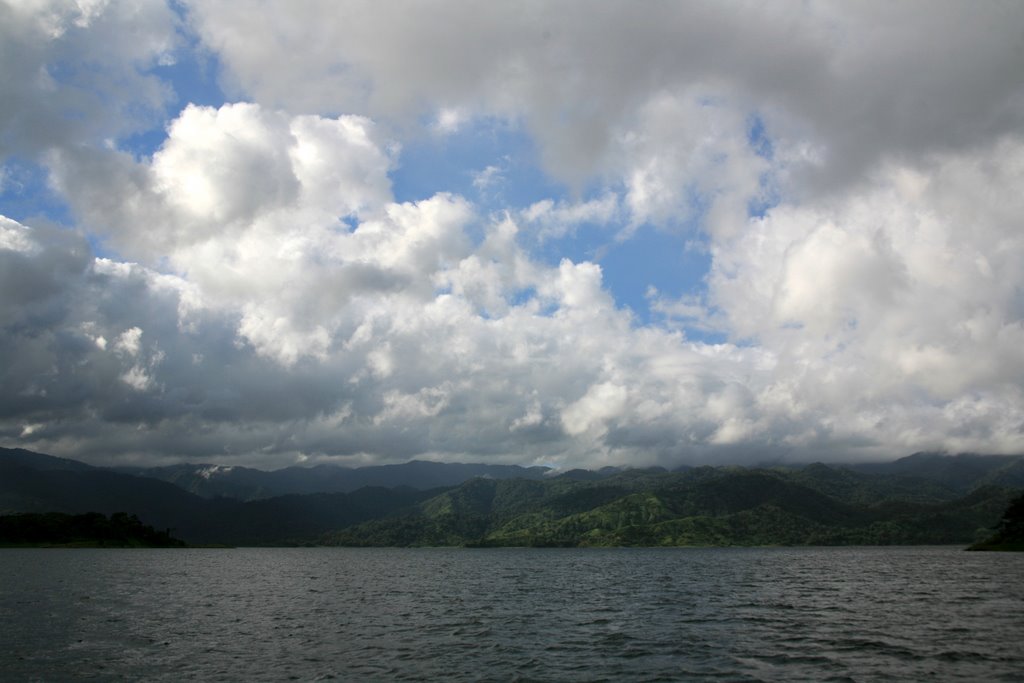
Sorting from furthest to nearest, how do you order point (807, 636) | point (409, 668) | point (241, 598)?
point (241, 598), point (807, 636), point (409, 668)

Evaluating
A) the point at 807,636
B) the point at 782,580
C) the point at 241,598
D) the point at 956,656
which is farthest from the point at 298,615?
the point at 782,580

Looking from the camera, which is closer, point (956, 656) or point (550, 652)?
point (956, 656)

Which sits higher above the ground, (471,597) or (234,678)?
(234,678)

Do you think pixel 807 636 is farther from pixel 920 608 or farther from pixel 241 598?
pixel 241 598

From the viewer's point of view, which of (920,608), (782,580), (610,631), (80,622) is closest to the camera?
(610,631)

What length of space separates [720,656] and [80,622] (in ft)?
241

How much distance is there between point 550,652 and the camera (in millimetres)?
57062

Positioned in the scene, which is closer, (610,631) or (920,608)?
(610,631)

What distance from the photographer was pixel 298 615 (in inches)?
3393

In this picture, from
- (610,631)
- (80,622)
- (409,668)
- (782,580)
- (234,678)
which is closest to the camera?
(234,678)

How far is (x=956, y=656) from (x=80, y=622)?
92.2 m

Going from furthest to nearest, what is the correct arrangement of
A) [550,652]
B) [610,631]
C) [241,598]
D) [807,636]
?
[241,598] → [610,631] → [807,636] → [550,652]

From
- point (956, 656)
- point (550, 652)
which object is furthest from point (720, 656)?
point (956, 656)

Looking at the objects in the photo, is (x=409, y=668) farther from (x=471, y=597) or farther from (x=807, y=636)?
(x=471, y=597)
